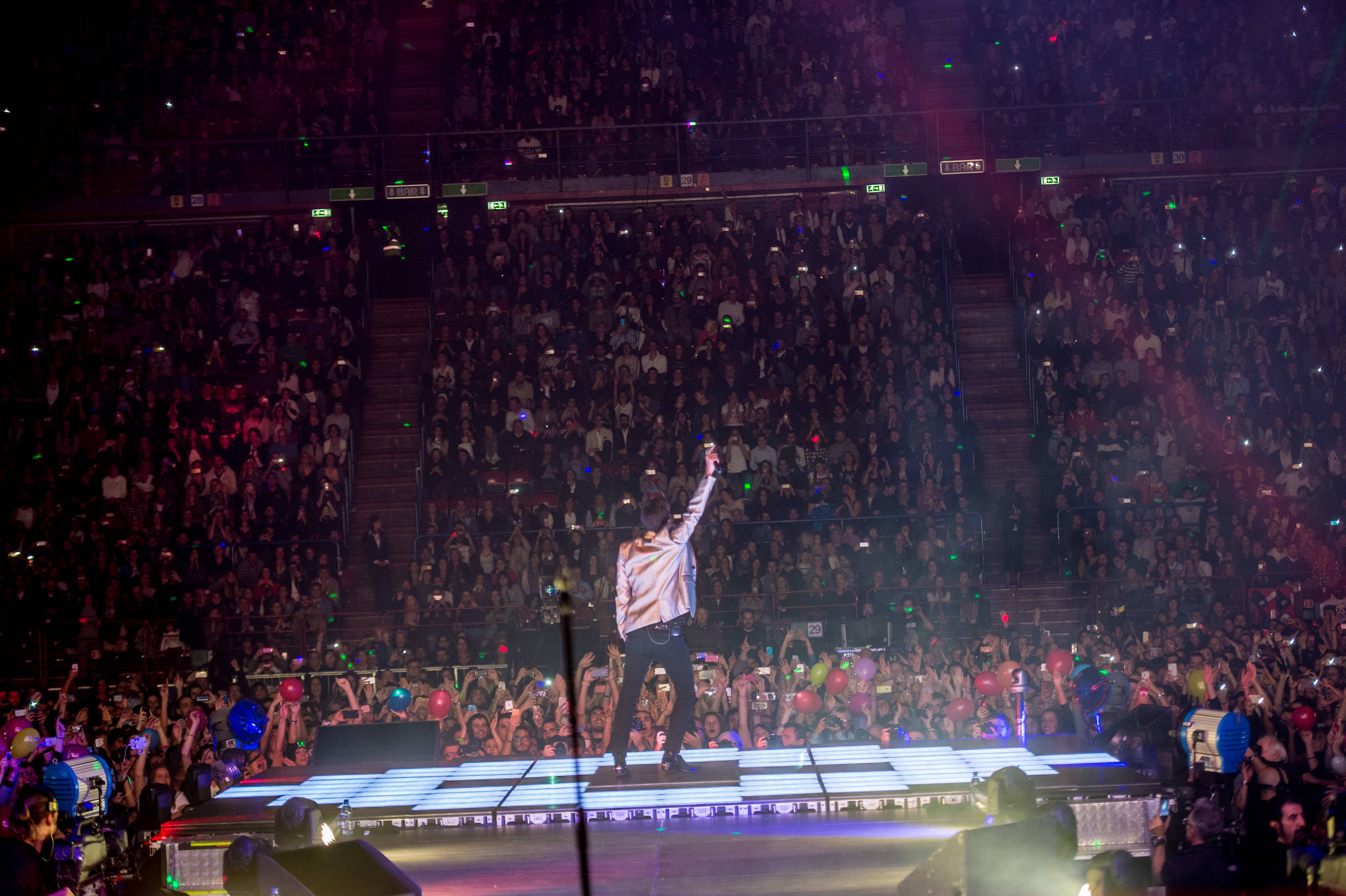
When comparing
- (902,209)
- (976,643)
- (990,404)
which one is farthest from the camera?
(902,209)

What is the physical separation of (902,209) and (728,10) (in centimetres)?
481

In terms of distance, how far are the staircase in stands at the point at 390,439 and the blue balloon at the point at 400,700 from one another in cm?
328

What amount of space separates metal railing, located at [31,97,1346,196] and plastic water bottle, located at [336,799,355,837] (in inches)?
510

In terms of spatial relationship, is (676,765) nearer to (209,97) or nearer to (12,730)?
(12,730)

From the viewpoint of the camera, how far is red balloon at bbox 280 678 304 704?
1050cm

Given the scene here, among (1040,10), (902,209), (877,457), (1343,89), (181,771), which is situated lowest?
(181,771)

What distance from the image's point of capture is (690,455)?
1417 centimetres

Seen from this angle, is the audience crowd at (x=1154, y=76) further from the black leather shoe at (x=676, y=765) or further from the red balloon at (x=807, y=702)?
the black leather shoe at (x=676, y=765)

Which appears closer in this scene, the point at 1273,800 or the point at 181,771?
the point at 1273,800

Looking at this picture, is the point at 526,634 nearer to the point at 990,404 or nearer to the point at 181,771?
the point at 181,771

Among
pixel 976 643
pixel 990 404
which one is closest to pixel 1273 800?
pixel 976 643

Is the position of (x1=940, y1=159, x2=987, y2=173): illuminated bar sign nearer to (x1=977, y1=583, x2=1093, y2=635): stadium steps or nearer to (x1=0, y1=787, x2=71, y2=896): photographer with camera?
(x1=977, y1=583, x2=1093, y2=635): stadium steps

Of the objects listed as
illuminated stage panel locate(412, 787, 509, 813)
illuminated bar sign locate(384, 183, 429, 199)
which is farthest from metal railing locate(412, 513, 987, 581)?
illuminated stage panel locate(412, 787, 509, 813)

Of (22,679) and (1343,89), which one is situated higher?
(1343,89)
